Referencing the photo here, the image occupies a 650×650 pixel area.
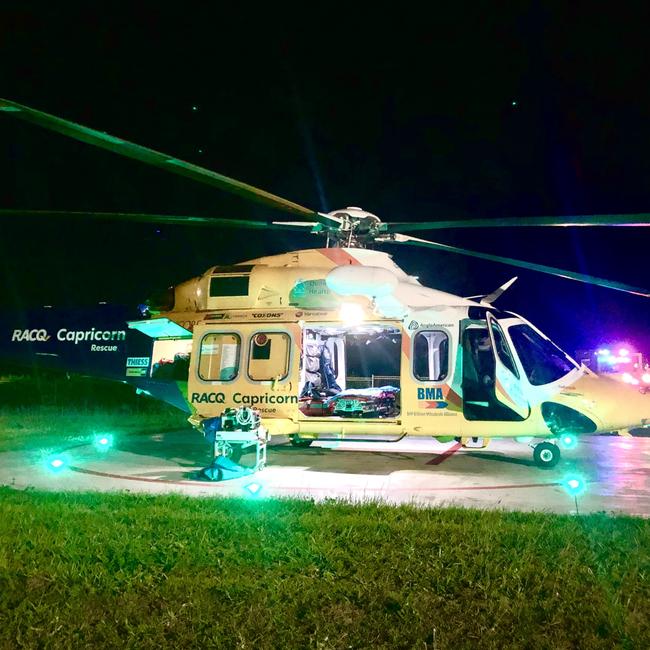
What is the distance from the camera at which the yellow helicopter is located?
8.18m

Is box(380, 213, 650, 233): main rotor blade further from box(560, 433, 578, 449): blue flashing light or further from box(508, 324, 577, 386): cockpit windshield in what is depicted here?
box(560, 433, 578, 449): blue flashing light

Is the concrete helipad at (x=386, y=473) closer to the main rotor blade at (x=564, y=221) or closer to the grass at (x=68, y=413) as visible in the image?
the grass at (x=68, y=413)

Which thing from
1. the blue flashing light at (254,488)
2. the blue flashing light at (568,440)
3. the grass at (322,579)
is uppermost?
the blue flashing light at (568,440)

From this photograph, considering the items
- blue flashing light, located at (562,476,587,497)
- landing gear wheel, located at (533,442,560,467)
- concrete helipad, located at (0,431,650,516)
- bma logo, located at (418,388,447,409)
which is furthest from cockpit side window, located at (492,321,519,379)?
blue flashing light, located at (562,476,587,497)

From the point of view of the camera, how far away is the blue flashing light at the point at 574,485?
6742 millimetres

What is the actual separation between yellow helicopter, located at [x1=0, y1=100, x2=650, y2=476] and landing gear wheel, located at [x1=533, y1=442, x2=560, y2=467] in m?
0.01

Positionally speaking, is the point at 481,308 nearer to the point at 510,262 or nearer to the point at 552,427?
the point at 510,262

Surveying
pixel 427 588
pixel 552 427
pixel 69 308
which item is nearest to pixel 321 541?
pixel 427 588

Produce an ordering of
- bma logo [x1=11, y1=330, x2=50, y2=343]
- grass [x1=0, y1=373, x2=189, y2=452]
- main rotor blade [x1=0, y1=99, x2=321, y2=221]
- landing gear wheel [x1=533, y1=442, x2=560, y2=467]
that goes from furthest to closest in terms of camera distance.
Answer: grass [x1=0, y1=373, x2=189, y2=452] < bma logo [x1=11, y1=330, x2=50, y2=343] < landing gear wheel [x1=533, y1=442, x2=560, y2=467] < main rotor blade [x1=0, y1=99, x2=321, y2=221]

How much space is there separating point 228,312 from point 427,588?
20.1 feet

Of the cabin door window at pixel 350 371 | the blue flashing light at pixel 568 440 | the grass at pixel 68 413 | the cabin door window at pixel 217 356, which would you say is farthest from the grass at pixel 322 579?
the grass at pixel 68 413

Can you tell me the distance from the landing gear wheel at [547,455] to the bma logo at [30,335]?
815 cm

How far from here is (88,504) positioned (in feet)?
18.4

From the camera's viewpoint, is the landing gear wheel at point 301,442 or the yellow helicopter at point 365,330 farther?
the landing gear wheel at point 301,442
